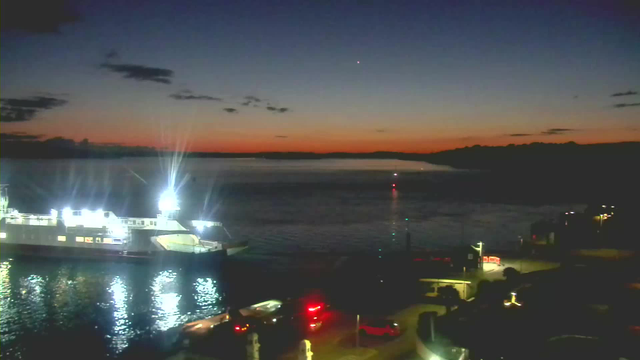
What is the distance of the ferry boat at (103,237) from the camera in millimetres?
32188

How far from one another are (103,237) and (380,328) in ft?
85.1

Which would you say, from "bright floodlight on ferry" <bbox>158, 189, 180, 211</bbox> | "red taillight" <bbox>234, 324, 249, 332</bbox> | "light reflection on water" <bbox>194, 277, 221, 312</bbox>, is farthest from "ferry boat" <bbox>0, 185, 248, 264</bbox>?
"red taillight" <bbox>234, 324, 249, 332</bbox>

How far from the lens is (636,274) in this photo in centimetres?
1537

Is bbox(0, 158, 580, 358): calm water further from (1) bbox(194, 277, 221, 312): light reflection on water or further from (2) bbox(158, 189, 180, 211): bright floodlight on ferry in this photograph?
(2) bbox(158, 189, 180, 211): bright floodlight on ferry

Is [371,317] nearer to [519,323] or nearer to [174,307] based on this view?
[519,323]

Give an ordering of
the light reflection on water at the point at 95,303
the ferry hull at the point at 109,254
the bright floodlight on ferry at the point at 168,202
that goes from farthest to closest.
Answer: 1. the bright floodlight on ferry at the point at 168,202
2. the ferry hull at the point at 109,254
3. the light reflection on water at the point at 95,303

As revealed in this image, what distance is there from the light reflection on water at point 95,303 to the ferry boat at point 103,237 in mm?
1595

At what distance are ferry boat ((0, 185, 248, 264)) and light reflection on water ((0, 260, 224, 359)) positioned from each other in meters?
1.59

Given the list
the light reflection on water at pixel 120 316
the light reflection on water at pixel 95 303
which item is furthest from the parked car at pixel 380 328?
the light reflection on water at pixel 120 316

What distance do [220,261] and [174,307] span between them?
8140 mm

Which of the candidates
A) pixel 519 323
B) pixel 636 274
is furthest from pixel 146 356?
pixel 636 274

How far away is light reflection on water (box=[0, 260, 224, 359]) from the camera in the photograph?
18031mm

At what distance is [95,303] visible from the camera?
22.5 metres

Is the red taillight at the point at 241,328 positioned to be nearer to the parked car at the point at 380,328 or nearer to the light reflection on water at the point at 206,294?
the parked car at the point at 380,328
